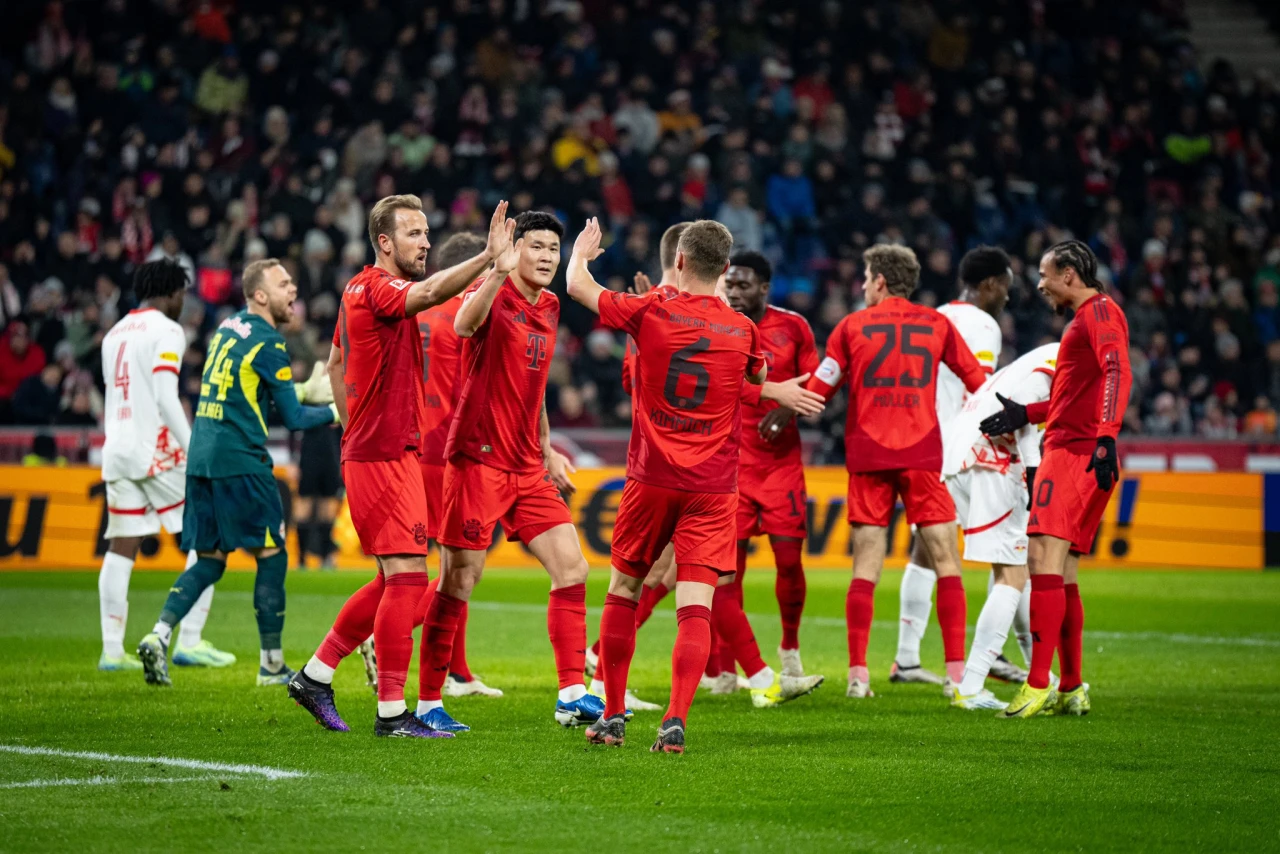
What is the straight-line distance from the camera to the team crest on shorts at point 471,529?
696cm

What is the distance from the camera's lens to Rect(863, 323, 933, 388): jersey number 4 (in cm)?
864

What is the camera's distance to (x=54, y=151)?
21562 mm

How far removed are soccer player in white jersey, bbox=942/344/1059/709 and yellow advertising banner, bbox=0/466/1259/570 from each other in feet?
28.2

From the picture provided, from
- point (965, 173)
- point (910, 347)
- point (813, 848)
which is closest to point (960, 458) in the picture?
point (910, 347)

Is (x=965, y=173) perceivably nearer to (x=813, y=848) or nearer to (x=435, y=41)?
(x=435, y=41)

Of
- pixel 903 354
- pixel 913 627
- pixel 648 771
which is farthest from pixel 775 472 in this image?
pixel 648 771

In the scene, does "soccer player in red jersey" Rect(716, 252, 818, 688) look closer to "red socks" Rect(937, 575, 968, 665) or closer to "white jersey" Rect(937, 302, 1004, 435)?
"red socks" Rect(937, 575, 968, 665)

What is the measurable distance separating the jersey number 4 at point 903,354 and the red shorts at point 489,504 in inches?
92.8

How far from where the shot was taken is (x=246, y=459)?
29.7 ft

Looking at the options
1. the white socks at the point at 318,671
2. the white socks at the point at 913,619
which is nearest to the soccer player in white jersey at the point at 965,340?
the white socks at the point at 913,619

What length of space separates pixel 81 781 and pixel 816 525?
12929mm

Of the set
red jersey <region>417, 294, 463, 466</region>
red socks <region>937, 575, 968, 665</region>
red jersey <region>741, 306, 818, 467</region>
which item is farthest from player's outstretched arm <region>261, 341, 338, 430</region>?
red socks <region>937, 575, 968, 665</region>

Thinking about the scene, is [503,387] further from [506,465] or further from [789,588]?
[789,588]

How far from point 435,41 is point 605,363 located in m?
6.71
